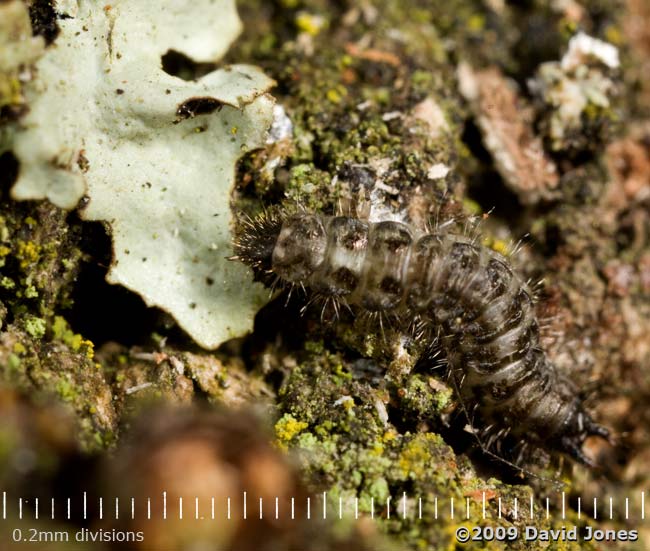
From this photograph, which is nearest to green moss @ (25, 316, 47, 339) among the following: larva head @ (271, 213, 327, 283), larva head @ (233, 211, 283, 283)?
larva head @ (233, 211, 283, 283)

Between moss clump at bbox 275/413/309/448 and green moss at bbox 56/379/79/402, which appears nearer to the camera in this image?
green moss at bbox 56/379/79/402

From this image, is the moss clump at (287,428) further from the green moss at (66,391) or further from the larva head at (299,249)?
the green moss at (66,391)

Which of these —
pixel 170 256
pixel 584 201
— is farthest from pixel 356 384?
pixel 584 201

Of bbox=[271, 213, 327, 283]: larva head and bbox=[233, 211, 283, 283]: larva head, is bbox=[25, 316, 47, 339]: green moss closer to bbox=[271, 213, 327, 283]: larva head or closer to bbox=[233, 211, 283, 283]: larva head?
bbox=[233, 211, 283, 283]: larva head

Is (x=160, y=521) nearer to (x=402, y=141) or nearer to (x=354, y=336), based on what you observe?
(x=354, y=336)

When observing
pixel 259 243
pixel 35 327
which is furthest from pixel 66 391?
pixel 259 243

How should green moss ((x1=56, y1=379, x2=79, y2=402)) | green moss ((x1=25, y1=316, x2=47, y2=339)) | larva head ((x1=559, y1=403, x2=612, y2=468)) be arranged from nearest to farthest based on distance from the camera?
green moss ((x1=56, y1=379, x2=79, y2=402)) < green moss ((x1=25, y1=316, x2=47, y2=339)) < larva head ((x1=559, y1=403, x2=612, y2=468))

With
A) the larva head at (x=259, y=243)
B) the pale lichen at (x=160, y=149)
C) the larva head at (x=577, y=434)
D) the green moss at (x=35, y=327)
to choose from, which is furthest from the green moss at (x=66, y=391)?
the larva head at (x=577, y=434)

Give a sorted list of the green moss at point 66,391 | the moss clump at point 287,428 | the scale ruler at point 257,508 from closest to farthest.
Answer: the scale ruler at point 257,508 → the green moss at point 66,391 → the moss clump at point 287,428
